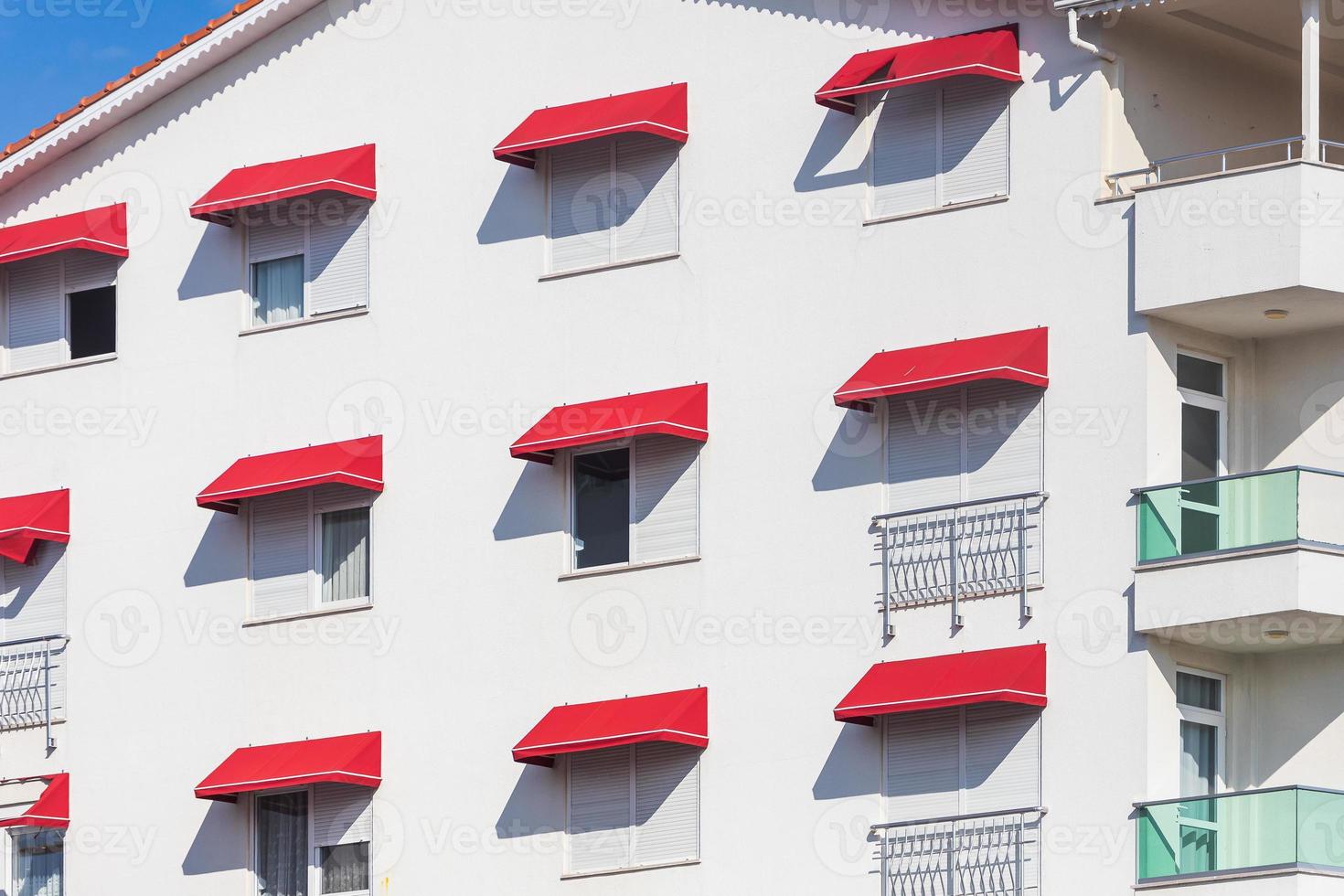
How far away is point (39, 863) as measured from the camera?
133 feet

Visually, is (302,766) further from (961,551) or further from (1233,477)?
(1233,477)

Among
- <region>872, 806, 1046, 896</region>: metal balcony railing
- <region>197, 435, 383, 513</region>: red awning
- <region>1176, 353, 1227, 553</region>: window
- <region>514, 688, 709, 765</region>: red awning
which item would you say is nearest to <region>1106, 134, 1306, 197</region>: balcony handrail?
<region>1176, 353, 1227, 553</region>: window

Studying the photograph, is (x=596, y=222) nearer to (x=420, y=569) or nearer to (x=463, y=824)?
(x=420, y=569)

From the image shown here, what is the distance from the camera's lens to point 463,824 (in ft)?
123

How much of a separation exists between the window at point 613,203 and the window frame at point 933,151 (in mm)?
2546

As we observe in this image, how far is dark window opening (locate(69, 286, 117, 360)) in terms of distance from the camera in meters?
41.9

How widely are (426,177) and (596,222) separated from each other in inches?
107

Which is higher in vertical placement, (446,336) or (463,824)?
(446,336)

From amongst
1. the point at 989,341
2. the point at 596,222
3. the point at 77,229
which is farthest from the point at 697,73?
the point at 77,229

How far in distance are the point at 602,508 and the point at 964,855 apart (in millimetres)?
6358

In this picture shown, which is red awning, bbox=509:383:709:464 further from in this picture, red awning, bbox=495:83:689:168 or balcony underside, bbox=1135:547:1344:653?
balcony underside, bbox=1135:547:1344:653

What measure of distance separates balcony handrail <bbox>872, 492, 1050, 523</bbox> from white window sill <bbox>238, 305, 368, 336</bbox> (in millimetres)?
7901

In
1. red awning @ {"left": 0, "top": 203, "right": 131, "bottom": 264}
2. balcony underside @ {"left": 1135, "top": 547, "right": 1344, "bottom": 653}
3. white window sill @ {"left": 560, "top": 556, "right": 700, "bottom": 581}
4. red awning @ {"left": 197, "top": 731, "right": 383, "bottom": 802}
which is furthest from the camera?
red awning @ {"left": 0, "top": 203, "right": 131, "bottom": 264}

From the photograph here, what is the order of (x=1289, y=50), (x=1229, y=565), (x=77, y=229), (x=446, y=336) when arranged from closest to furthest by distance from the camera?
(x=1229, y=565) → (x=1289, y=50) → (x=446, y=336) → (x=77, y=229)
